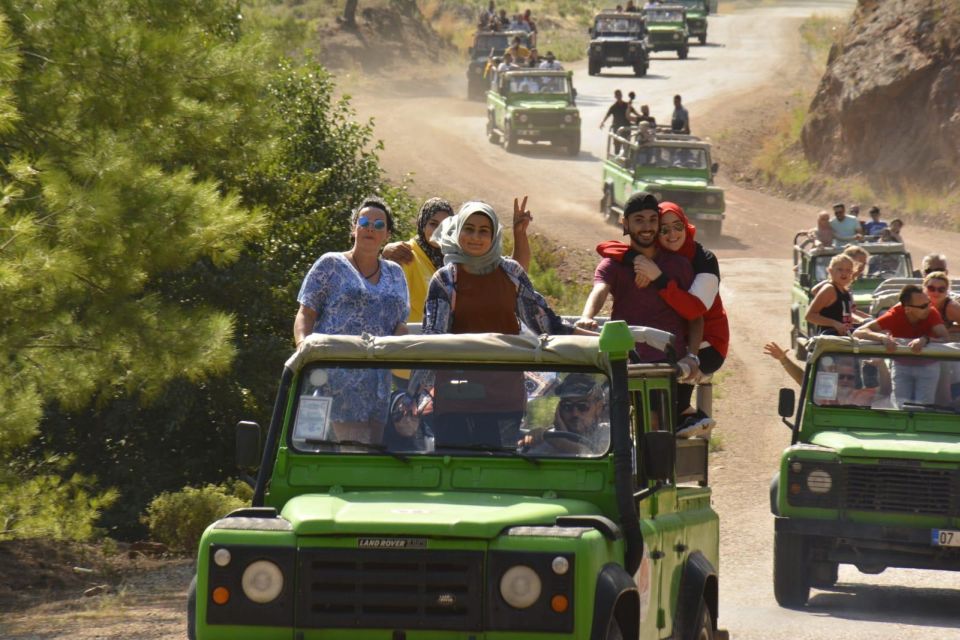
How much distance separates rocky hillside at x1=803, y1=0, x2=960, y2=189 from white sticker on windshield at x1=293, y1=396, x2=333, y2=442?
3620cm

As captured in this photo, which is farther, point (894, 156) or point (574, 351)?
point (894, 156)

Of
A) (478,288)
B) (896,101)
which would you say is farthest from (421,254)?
(896,101)

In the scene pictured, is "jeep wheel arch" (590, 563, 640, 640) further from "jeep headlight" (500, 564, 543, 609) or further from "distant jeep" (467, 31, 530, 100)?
"distant jeep" (467, 31, 530, 100)

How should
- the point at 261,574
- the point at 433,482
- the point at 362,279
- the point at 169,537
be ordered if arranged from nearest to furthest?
the point at 261,574 → the point at 433,482 → the point at 362,279 → the point at 169,537

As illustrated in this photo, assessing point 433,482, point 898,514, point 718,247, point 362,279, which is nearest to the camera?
point 433,482

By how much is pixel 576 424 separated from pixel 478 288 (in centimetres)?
107

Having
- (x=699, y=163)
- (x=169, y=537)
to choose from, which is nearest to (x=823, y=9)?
(x=699, y=163)

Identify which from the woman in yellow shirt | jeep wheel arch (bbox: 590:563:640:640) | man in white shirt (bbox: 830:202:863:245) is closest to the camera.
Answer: jeep wheel arch (bbox: 590:563:640:640)

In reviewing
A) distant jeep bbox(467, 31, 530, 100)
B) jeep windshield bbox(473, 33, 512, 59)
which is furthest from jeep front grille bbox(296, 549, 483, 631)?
jeep windshield bbox(473, 33, 512, 59)

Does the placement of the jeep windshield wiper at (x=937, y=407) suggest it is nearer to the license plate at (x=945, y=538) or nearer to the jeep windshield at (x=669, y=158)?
the license plate at (x=945, y=538)

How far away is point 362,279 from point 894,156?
36.7 m

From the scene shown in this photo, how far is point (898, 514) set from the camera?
11.2m

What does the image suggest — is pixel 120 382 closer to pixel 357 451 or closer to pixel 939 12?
pixel 357 451

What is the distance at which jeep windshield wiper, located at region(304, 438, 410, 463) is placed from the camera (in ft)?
20.9
